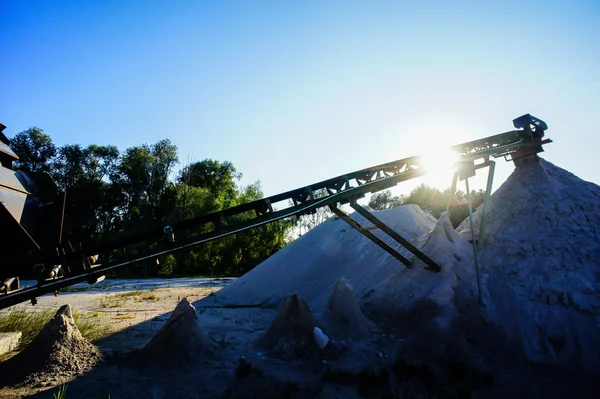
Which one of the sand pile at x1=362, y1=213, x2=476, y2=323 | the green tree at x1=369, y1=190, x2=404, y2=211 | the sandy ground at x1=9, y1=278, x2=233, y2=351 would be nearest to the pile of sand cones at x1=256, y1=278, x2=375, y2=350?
the sand pile at x1=362, y1=213, x2=476, y2=323

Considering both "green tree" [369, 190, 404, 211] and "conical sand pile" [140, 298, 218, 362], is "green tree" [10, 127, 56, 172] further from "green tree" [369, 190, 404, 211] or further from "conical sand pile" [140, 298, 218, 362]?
"green tree" [369, 190, 404, 211]

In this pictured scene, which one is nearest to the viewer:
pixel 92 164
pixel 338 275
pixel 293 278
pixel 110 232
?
pixel 338 275

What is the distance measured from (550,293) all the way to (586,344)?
1.24 m

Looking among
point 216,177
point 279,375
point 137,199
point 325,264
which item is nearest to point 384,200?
point 216,177

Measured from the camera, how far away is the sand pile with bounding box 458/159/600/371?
21.9 ft

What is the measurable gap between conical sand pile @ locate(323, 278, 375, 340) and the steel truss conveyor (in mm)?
1734

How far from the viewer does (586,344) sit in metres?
6.40

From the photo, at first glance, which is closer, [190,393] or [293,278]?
[190,393]

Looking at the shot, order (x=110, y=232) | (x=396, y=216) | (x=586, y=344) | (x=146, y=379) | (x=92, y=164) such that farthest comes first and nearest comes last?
(x=92, y=164), (x=110, y=232), (x=396, y=216), (x=586, y=344), (x=146, y=379)

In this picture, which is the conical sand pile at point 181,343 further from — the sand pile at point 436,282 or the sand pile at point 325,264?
the sand pile at point 325,264

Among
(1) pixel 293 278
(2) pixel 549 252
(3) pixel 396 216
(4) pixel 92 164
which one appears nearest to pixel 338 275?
(1) pixel 293 278

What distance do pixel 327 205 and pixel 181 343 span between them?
14.8ft

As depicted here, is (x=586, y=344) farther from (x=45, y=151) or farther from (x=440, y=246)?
(x=45, y=151)

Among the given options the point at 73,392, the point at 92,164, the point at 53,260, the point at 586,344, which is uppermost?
the point at 92,164
